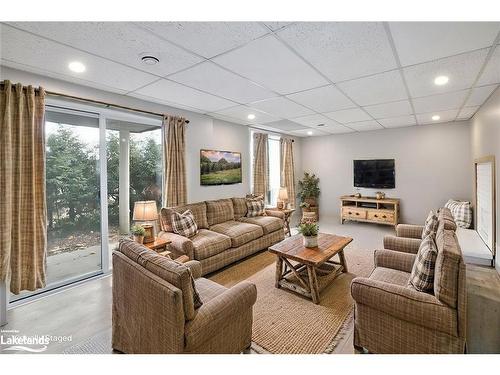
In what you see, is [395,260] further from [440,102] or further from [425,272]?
[440,102]

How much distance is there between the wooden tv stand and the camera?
5.49 m

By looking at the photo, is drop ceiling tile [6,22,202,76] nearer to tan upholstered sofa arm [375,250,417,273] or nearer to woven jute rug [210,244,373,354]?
woven jute rug [210,244,373,354]

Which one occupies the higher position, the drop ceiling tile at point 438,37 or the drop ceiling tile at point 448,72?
the drop ceiling tile at point 448,72

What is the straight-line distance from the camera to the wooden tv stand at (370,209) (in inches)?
216

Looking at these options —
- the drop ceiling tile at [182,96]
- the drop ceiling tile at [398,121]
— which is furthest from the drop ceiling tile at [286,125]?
the drop ceiling tile at [398,121]

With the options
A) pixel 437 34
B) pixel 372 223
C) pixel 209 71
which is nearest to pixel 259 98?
pixel 209 71

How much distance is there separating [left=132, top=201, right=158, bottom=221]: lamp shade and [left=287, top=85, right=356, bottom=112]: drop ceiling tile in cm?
234

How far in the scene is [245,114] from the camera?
431 centimetres

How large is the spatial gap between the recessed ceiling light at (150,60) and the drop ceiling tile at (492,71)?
2.88 m

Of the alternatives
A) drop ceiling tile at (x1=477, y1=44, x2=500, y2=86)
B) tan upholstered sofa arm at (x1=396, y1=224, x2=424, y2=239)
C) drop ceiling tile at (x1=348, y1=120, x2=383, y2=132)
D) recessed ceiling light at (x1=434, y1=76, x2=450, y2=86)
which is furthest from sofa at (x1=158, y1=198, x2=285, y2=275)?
drop ceiling tile at (x1=477, y1=44, x2=500, y2=86)

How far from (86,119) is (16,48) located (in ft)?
3.77

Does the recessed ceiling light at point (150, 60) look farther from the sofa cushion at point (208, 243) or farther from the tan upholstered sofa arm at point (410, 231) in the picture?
the tan upholstered sofa arm at point (410, 231)

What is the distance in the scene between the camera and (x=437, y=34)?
1.76m

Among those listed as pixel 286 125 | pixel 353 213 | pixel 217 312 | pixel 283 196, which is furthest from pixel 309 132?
pixel 217 312
